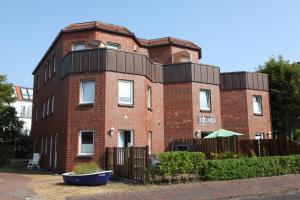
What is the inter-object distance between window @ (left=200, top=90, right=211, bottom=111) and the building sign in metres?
0.67

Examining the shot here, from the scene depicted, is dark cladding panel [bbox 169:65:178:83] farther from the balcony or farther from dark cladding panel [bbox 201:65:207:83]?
dark cladding panel [bbox 201:65:207:83]

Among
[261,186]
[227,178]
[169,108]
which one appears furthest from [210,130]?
[261,186]

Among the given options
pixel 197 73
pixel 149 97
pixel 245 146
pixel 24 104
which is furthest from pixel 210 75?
pixel 24 104

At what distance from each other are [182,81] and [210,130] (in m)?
4.05

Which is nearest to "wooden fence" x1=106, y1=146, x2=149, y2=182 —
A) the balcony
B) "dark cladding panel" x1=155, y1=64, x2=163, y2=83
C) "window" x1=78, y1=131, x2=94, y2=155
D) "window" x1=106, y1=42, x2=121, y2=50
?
"window" x1=78, y1=131, x2=94, y2=155

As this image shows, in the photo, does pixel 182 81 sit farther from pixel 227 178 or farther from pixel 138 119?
pixel 227 178

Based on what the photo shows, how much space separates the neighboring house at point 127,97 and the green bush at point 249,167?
572 cm

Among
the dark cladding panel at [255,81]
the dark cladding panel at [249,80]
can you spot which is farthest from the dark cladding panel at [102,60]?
the dark cladding panel at [255,81]

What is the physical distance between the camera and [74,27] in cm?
2641

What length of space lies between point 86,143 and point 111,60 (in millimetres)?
5148

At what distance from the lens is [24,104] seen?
67125 mm

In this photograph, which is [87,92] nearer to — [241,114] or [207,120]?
[207,120]

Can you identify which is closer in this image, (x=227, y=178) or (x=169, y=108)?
(x=227, y=178)

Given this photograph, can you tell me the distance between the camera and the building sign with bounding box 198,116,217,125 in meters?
25.4
